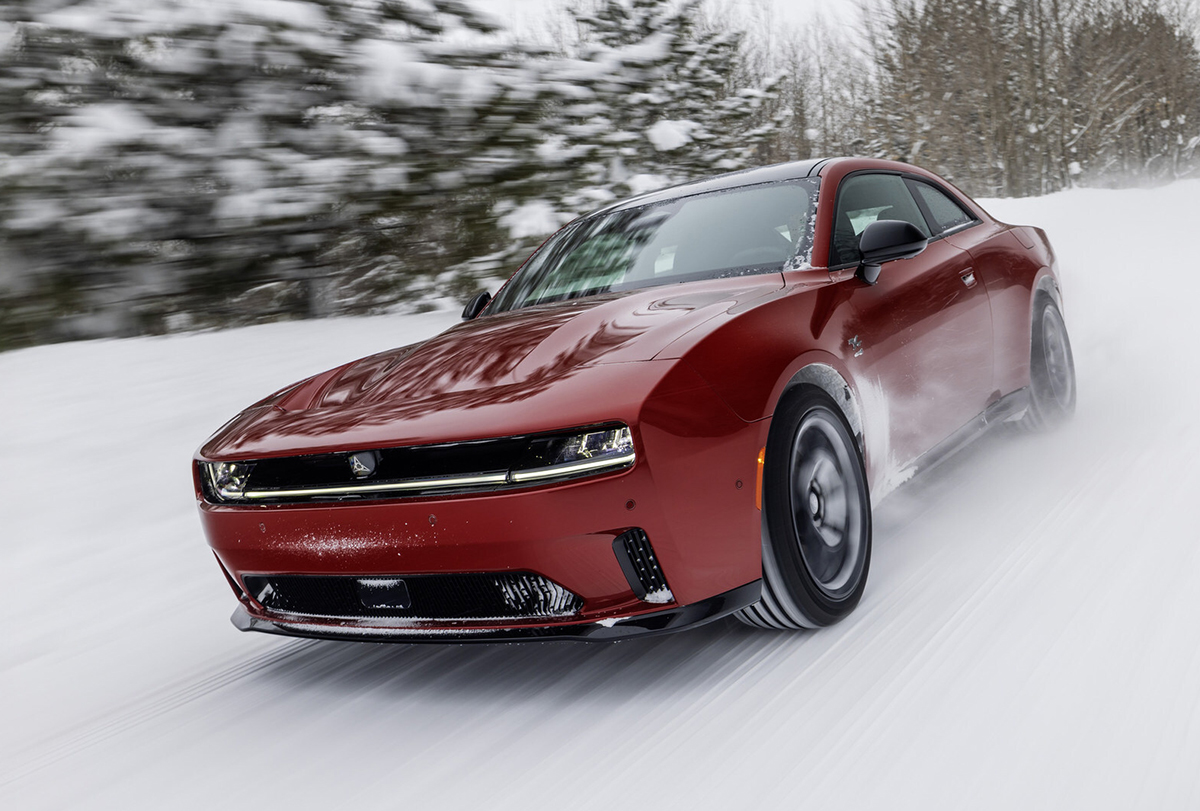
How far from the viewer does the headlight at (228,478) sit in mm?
2949

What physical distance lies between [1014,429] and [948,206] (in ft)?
3.80

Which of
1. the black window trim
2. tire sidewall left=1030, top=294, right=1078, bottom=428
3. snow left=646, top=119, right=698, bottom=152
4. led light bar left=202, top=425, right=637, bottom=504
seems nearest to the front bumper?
led light bar left=202, top=425, right=637, bottom=504

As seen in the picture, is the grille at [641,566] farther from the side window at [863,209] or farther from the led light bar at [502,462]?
the side window at [863,209]

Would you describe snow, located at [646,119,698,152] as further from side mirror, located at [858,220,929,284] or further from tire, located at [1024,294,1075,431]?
side mirror, located at [858,220,929,284]

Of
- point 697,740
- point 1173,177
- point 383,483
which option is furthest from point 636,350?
point 1173,177

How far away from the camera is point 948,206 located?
478 centimetres

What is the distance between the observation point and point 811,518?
295cm

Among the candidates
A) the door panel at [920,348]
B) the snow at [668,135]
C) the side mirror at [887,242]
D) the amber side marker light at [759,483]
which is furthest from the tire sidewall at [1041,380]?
the snow at [668,135]

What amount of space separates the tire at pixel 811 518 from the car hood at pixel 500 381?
1.25 feet

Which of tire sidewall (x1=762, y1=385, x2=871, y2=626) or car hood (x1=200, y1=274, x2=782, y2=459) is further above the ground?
car hood (x1=200, y1=274, x2=782, y2=459)

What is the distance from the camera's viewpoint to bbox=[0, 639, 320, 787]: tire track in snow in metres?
2.68

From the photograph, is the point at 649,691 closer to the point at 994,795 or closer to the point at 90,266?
the point at 994,795

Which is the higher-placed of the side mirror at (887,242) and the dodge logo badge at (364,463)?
the side mirror at (887,242)

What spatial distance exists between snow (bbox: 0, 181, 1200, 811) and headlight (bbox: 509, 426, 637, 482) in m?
0.60
